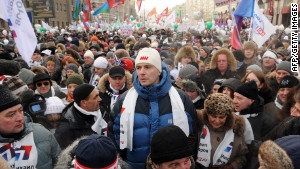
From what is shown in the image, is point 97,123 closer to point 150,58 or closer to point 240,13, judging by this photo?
point 150,58

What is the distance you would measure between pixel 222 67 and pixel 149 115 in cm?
268

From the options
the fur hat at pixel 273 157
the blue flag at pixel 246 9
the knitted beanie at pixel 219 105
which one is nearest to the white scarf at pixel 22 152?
the knitted beanie at pixel 219 105

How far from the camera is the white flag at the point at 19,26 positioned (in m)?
3.92

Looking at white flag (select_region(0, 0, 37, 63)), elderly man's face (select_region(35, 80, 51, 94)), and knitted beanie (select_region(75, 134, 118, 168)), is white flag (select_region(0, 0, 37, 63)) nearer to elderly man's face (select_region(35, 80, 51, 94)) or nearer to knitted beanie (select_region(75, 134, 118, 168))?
elderly man's face (select_region(35, 80, 51, 94))

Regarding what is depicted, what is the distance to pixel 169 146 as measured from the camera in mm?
1644

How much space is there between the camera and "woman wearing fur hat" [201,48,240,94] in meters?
4.47

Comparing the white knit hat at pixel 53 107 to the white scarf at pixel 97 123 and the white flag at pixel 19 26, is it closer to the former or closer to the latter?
the white scarf at pixel 97 123

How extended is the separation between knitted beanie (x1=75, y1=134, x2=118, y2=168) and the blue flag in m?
5.97

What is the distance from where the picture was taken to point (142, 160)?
2400 millimetres

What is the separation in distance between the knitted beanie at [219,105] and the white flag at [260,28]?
4465 mm

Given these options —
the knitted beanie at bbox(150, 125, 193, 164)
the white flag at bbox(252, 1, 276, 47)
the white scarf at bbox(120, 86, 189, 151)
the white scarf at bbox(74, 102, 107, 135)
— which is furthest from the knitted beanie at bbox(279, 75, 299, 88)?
the white flag at bbox(252, 1, 276, 47)

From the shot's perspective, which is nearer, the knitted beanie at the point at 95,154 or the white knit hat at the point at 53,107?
the knitted beanie at the point at 95,154

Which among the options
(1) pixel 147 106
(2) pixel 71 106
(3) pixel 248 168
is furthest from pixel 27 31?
(3) pixel 248 168

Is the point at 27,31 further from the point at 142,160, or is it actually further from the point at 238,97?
the point at 238,97
